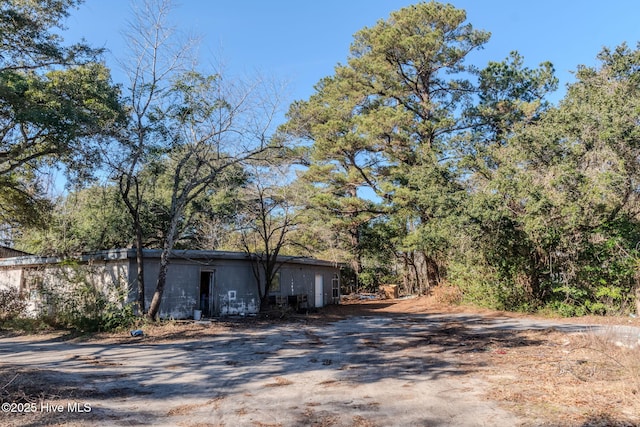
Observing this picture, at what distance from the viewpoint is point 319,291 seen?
70.1 feet

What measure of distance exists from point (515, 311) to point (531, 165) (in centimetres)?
565

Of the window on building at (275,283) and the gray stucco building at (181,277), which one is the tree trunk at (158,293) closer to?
the gray stucco building at (181,277)

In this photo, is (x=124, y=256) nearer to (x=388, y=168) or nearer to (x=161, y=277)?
(x=161, y=277)

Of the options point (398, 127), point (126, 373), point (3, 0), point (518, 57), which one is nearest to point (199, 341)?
point (126, 373)

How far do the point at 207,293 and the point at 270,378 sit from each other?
10.3 meters

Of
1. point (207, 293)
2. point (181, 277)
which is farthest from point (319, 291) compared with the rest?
point (181, 277)

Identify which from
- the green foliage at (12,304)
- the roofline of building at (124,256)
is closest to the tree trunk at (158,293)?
the roofline of building at (124,256)

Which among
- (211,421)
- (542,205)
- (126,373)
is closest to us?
(211,421)

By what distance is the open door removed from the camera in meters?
21.0

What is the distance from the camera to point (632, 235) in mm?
13117

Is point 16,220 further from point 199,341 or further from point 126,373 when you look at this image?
point 126,373

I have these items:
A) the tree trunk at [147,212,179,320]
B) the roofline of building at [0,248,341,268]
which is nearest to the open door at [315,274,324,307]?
the roofline of building at [0,248,341,268]

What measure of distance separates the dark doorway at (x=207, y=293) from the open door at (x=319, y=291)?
21.4 feet

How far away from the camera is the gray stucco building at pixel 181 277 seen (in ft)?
44.3
